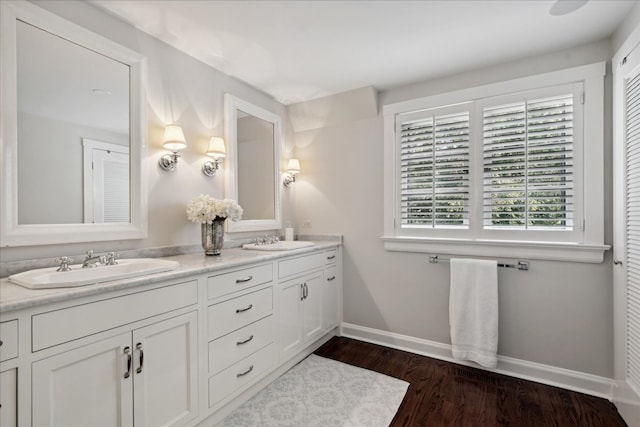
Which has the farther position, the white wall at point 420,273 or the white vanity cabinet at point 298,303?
the white vanity cabinet at point 298,303

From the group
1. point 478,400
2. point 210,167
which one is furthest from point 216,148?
point 478,400

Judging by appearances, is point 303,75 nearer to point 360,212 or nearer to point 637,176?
point 360,212

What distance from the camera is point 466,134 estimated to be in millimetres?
2531

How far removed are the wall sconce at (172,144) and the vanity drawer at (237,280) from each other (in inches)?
35.8

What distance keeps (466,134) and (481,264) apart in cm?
106

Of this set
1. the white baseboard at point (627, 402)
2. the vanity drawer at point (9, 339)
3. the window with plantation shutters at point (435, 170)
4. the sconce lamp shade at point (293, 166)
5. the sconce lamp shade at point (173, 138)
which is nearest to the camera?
the vanity drawer at point (9, 339)

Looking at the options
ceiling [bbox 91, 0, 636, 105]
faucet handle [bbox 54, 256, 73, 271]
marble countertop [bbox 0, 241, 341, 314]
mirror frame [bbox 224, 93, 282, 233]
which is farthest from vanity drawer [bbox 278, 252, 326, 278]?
ceiling [bbox 91, 0, 636, 105]

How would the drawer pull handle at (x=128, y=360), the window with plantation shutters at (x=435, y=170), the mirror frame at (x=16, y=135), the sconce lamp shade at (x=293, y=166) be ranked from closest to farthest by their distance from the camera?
the drawer pull handle at (x=128, y=360)
the mirror frame at (x=16, y=135)
the window with plantation shutters at (x=435, y=170)
the sconce lamp shade at (x=293, y=166)

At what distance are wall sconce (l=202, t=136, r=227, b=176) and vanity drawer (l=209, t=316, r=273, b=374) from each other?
4.02ft

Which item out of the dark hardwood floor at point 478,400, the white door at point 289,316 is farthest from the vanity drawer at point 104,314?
the dark hardwood floor at point 478,400

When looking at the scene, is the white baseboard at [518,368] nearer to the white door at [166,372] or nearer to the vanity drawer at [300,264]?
the vanity drawer at [300,264]

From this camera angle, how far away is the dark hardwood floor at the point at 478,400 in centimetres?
184

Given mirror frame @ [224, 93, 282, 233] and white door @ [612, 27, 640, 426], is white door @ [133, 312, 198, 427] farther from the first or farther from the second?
white door @ [612, 27, 640, 426]

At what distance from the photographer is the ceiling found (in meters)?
1.77
